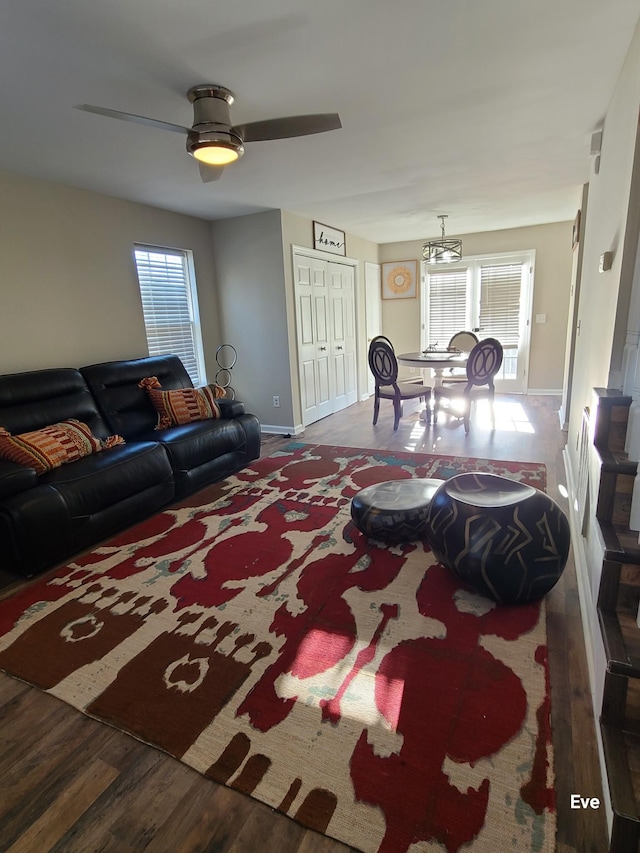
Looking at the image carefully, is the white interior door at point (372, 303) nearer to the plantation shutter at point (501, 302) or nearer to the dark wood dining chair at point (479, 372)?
the plantation shutter at point (501, 302)

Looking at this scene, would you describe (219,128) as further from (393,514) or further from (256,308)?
(256,308)

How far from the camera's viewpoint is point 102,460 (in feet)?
9.62

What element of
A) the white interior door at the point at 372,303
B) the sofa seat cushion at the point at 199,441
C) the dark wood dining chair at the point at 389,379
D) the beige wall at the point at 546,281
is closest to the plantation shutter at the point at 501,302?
the beige wall at the point at 546,281

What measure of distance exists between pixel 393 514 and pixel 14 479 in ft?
6.83

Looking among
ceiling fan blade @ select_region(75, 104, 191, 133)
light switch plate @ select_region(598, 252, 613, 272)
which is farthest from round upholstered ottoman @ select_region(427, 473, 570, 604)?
ceiling fan blade @ select_region(75, 104, 191, 133)

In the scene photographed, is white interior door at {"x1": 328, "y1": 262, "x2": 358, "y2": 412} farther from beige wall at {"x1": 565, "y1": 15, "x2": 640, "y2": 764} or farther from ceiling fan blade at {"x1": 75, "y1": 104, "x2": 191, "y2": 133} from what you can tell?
ceiling fan blade at {"x1": 75, "y1": 104, "x2": 191, "y2": 133}

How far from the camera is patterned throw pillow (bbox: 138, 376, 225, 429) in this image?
151 inches

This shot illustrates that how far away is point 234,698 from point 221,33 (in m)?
2.57

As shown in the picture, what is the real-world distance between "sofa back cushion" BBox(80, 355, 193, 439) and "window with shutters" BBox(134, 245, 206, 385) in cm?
67

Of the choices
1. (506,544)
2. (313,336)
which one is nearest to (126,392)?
(313,336)

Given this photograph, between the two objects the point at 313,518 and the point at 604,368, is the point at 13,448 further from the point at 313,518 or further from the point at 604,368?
the point at 604,368

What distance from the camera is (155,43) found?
1.85 metres

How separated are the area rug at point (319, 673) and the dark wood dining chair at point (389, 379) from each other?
8.18 feet

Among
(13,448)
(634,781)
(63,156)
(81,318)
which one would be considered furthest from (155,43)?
(634,781)
